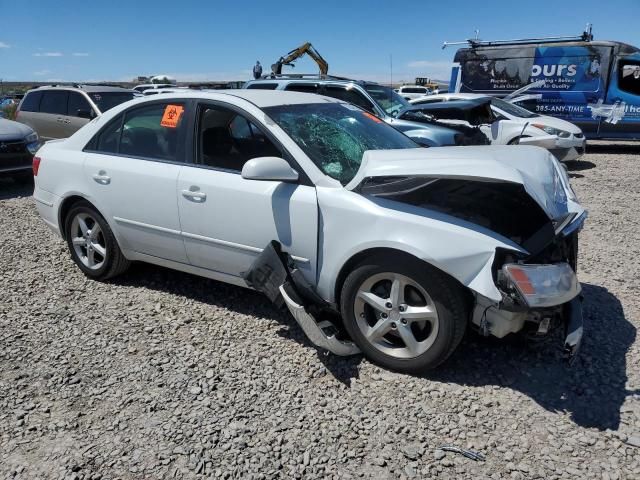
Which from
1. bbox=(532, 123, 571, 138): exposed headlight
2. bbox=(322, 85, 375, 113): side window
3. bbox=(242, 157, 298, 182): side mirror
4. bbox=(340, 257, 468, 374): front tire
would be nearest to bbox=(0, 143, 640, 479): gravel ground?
bbox=(340, 257, 468, 374): front tire

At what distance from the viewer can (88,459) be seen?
245cm

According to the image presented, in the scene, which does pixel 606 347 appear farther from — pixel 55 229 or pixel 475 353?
pixel 55 229

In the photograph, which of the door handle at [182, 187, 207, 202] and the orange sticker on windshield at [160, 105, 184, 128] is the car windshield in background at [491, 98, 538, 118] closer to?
the orange sticker on windshield at [160, 105, 184, 128]

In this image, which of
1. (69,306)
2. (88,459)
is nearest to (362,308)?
(88,459)

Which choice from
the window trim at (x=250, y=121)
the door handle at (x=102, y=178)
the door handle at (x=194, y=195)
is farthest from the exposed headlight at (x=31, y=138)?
the door handle at (x=194, y=195)

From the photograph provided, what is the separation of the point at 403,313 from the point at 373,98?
294 inches

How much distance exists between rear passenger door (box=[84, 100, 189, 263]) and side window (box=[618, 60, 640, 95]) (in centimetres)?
1309

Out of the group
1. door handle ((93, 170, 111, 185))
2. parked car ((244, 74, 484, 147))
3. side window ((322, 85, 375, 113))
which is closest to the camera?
door handle ((93, 170, 111, 185))

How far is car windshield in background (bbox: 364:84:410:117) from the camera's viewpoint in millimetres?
10109

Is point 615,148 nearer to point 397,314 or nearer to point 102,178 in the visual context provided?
point 397,314

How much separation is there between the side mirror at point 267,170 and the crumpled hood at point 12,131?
7044 mm

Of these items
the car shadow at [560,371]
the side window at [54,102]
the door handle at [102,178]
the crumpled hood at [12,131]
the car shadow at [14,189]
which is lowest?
the car shadow at [560,371]

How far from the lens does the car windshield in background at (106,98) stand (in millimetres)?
9914

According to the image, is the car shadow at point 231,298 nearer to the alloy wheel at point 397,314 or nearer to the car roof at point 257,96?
the alloy wheel at point 397,314
